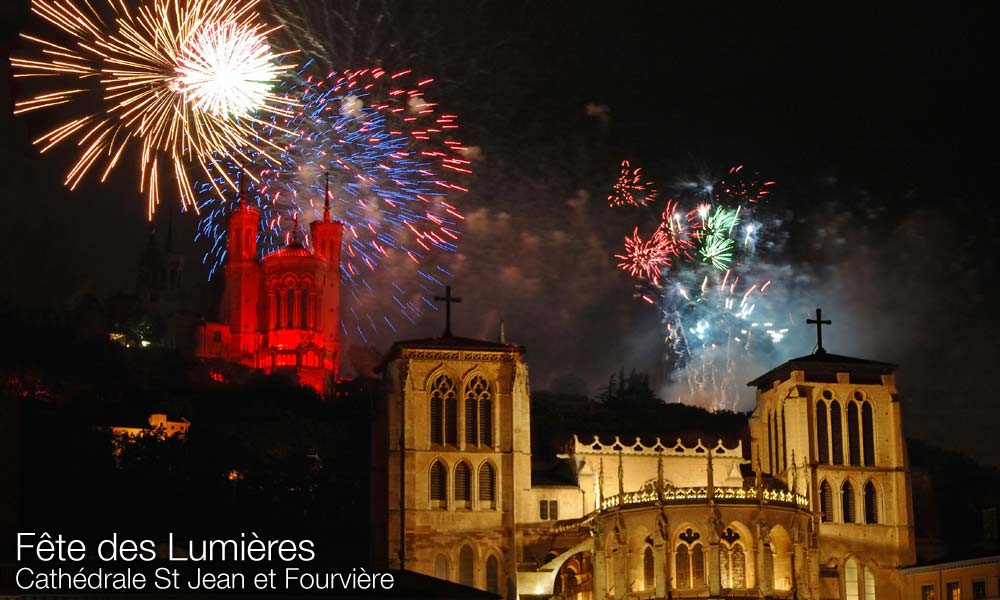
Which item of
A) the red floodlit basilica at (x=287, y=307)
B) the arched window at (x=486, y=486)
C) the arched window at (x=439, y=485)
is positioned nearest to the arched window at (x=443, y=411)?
the arched window at (x=439, y=485)

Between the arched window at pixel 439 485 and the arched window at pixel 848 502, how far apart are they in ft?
65.1

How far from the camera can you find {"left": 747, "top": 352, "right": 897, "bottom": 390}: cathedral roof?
82250 mm

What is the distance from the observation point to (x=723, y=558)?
7231 cm

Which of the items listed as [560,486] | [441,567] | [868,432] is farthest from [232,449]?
[868,432]

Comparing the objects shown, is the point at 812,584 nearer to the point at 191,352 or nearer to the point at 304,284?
the point at 304,284

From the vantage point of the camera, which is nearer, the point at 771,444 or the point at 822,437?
the point at 822,437

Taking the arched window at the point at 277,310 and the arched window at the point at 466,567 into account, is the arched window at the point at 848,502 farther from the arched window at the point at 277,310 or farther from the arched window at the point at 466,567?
the arched window at the point at 277,310

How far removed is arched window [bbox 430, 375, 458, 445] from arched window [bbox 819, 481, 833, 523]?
60.7 ft

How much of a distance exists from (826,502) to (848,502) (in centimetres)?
124

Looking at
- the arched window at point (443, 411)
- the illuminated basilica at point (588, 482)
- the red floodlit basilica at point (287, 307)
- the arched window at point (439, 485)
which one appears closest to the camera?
the illuminated basilica at point (588, 482)

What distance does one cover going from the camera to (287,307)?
149750 mm

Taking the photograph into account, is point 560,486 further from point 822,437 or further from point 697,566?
point 822,437

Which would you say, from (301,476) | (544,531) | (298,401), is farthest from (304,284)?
(544,531)

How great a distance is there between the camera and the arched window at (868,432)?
81.5 m
